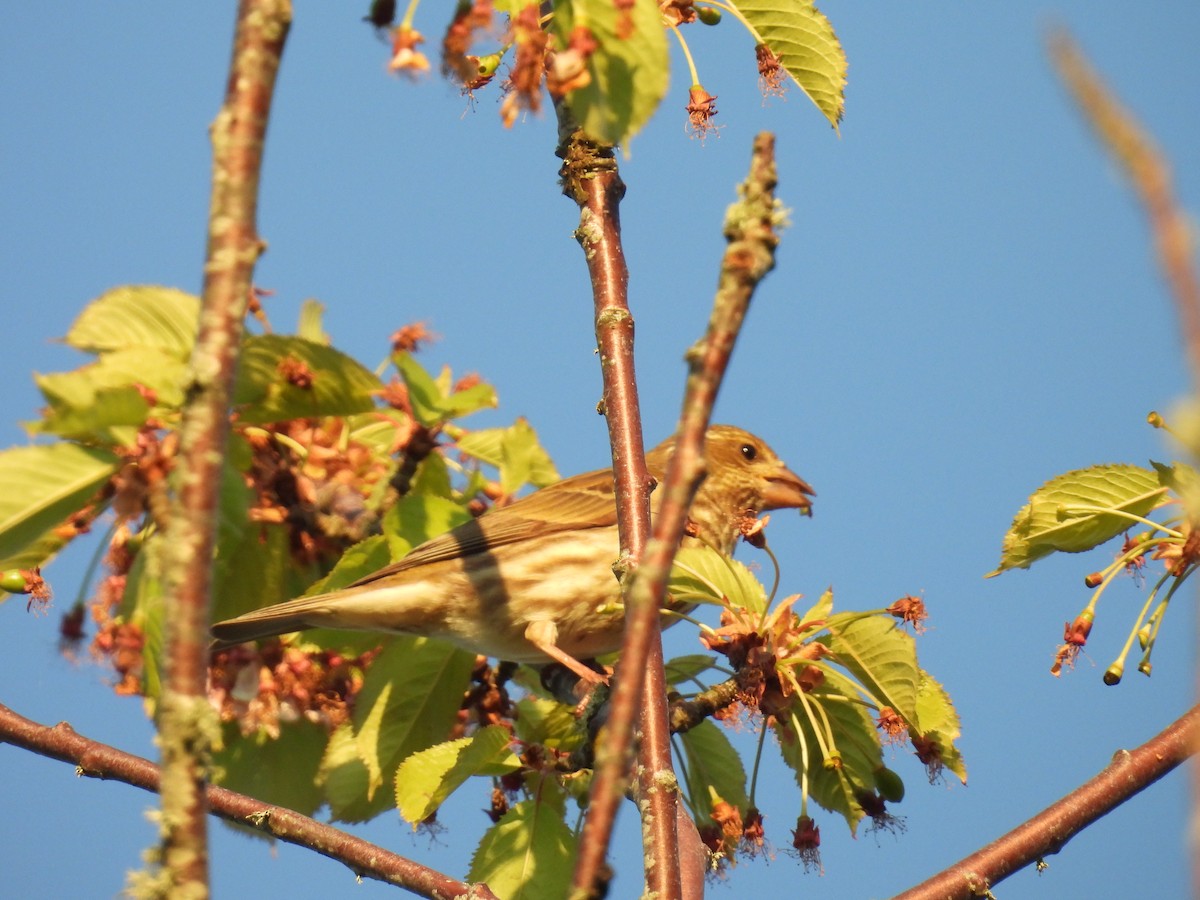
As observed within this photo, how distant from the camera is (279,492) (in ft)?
15.9

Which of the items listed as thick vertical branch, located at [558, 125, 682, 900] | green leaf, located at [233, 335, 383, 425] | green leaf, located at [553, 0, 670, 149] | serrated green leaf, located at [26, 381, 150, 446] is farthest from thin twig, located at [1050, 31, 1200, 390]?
green leaf, located at [233, 335, 383, 425]

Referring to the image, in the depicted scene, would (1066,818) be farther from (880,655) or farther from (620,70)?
(620,70)

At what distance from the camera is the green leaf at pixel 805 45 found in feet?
14.5

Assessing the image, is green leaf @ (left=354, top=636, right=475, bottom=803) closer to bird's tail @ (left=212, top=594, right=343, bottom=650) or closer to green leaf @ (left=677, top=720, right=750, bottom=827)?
bird's tail @ (left=212, top=594, right=343, bottom=650)

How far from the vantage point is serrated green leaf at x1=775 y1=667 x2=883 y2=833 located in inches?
181

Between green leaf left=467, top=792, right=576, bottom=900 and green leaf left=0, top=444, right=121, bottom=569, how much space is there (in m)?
1.73

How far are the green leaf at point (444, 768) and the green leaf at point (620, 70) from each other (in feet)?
7.49

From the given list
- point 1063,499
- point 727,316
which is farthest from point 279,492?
point 727,316

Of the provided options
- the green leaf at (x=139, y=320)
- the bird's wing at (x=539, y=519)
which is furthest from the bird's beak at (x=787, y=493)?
the green leaf at (x=139, y=320)

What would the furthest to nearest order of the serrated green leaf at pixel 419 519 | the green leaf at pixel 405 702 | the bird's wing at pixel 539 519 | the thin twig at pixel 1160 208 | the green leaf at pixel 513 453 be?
the bird's wing at pixel 539 519 → the green leaf at pixel 405 702 → the serrated green leaf at pixel 419 519 → the green leaf at pixel 513 453 → the thin twig at pixel 1160 208

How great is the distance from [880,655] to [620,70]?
2.22 meters

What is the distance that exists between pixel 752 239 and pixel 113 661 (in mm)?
3587

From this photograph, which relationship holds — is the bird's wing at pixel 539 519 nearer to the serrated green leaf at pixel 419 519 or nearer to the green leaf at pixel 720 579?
the serrated green leaf at pixel 419 519

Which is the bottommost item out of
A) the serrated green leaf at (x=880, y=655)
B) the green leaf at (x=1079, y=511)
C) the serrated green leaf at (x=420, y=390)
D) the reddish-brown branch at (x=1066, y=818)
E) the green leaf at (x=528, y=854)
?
the reddish-brown branch at (x=1066, y=818)
